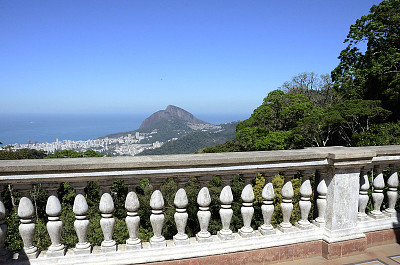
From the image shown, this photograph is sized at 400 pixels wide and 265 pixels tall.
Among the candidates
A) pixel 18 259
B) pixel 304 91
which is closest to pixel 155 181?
pixel 18 259

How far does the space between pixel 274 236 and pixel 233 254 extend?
48cm

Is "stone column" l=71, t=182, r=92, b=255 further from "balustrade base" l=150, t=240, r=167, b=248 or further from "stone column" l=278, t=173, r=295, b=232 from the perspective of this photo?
"stone column" l=278, t=173, r=295, b=232

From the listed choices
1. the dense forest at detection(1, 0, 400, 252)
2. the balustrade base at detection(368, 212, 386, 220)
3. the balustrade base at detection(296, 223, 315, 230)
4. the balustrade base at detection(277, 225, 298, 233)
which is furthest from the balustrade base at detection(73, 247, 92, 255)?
the dense forest at detection(1, 0, 400, 252)

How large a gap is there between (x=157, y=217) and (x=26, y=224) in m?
1.08

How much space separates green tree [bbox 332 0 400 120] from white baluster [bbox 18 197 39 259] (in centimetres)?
2791

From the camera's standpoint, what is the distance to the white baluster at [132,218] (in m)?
2.73

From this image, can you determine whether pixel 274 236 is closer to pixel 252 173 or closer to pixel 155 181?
pixel 252 173

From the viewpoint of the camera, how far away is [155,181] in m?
2.77

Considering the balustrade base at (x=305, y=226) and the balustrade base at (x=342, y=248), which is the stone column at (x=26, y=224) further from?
the balustrade base at (x=342, y=248)

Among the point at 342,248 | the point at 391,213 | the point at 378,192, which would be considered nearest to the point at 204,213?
the point at 342,248

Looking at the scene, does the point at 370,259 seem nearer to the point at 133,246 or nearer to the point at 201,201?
the point at 201,201

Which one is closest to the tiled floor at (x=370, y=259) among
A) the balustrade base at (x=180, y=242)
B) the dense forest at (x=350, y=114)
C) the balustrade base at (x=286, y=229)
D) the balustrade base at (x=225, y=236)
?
the balustrade base at (x=286, y=229)

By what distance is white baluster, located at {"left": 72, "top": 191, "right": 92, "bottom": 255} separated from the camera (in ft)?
8.61

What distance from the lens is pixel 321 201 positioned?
10.8ft
